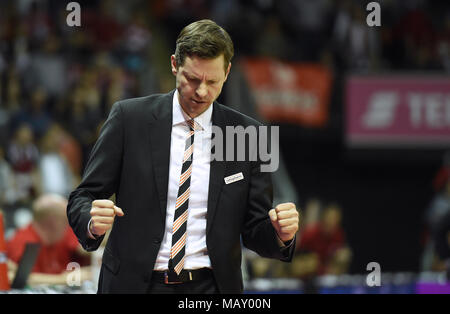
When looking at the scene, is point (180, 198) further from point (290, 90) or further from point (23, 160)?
point (290, 90)

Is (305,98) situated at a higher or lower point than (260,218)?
higher

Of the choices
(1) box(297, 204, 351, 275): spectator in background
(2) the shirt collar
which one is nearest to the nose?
(2) the shirt collar

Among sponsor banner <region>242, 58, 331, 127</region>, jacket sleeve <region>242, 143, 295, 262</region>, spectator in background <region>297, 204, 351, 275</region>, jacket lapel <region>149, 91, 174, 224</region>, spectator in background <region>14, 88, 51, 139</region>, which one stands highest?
sponsor banner <region>242, 58, 331, 127</region>

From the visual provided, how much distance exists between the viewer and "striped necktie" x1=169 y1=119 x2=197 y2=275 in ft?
8.73

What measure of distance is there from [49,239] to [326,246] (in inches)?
209

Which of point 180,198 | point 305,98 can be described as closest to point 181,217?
point 180,198

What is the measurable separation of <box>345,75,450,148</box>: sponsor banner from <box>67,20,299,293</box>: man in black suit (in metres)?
10.1

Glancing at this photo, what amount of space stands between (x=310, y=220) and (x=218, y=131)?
328 inches

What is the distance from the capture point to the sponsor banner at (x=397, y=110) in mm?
12656

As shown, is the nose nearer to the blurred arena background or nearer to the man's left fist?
the man's left fist

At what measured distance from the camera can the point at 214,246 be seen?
2.72m

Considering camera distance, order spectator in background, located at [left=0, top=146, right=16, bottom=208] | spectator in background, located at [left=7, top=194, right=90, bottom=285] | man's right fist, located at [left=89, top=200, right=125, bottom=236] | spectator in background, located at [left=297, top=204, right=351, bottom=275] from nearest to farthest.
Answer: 1. man's right fist, located at [left=89, top=200, right=125, bottom=236]
2. spectator in background, located at [left=7, top=194, right=90, bottom=285]
3. spectator in background, located at [left=0, top=146, right=16, bottom=208]
4. spectator in background, located at [left=297, top=204, right=351, bottom=275]

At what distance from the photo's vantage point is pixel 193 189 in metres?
2.76

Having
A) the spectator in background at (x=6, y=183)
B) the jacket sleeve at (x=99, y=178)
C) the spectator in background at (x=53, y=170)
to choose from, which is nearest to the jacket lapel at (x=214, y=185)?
the jacket sleeve at (x=99, y=178)
